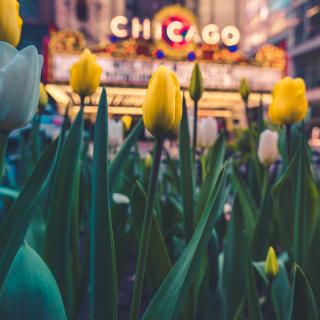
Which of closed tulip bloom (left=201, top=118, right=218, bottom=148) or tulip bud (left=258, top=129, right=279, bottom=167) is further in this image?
closed tulip bloom (left=201, top=118, right=218, bottom=148)

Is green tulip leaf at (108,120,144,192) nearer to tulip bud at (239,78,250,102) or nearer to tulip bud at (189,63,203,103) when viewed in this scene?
tulip bud at (189,63,203,103)

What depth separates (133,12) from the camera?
19.6m

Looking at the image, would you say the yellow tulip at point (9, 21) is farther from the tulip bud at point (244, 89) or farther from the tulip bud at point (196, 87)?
the tulip bud at point (244, 89)

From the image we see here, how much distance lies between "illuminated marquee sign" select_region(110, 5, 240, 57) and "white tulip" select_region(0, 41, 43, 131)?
360 inches

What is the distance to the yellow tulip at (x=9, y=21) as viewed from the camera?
53 centimetres

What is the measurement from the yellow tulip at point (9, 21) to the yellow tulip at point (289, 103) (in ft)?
1.62

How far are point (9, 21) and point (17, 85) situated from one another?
0.18 metres

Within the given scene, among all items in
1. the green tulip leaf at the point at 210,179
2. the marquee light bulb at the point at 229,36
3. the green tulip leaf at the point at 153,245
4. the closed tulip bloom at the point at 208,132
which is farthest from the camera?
the marquee light bulb at the point at 229,36

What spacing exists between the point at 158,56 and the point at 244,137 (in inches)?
288

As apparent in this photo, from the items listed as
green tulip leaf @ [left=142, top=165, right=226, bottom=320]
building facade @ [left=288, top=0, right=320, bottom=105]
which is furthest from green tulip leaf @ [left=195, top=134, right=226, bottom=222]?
building facade @ [left=288, top=0, right=320, bottom=105]

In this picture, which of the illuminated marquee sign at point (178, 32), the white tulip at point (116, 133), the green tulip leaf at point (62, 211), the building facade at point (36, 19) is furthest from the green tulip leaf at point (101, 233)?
the building facade at point (36, 19)

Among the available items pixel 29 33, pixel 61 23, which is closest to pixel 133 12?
pixel 61 23

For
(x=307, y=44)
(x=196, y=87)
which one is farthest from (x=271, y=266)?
(x=307, y=44)

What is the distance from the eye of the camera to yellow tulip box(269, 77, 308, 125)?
82 cm
